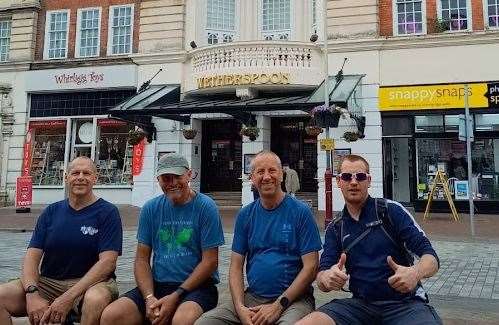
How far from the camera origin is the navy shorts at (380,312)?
9.94 feet

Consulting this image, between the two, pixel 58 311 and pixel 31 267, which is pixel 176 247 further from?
pixel 31 267

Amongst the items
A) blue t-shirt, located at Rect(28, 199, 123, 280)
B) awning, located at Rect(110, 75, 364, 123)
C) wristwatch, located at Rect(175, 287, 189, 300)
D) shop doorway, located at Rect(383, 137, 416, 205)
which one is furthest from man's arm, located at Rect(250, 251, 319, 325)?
shop doorway, located at Rect(383, 137, 416, 205)

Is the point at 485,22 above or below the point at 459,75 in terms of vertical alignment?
above

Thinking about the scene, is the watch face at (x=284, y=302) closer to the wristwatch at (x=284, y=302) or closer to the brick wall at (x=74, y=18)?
the wristwatch at (x=284, y=302)

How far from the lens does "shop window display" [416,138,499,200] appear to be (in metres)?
16.4

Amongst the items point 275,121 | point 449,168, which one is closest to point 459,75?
point 449,168

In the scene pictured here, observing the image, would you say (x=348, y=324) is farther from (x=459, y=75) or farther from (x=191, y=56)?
(x=191, y=56)

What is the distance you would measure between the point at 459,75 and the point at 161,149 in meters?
11.7

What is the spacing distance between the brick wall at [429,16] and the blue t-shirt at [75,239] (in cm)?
1583

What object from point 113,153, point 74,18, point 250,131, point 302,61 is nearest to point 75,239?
point 250,131

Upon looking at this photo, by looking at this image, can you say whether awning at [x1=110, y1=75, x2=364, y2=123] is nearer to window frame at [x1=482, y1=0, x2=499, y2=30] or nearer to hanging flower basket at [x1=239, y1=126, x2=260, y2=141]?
hanging flower basket at [x1=239, y1=126, x2=260, y2=141]

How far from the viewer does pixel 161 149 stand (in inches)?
764

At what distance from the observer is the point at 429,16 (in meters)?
17.3

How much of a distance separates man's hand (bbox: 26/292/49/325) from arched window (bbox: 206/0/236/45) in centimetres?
1730
